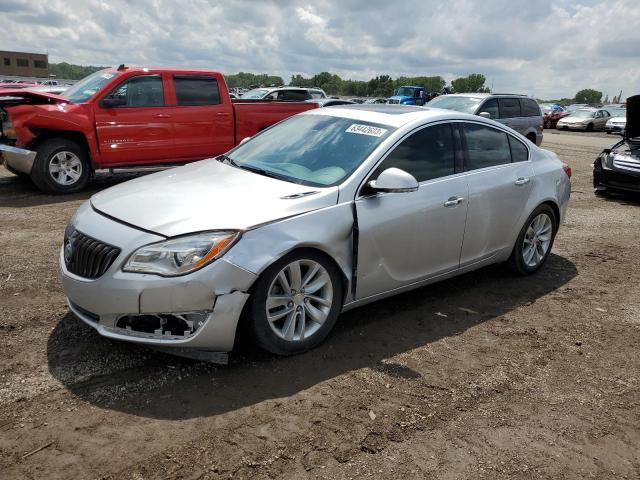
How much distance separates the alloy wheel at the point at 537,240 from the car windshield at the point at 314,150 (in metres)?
2.05

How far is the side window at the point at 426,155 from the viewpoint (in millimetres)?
4160

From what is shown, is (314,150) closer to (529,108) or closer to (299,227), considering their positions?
(299,227)

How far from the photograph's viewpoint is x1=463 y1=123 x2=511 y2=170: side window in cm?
474

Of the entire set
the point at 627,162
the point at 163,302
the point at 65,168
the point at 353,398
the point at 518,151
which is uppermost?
the point at 518,151

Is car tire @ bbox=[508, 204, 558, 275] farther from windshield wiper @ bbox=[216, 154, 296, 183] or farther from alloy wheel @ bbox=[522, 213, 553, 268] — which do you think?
windshield wiper @ bbox=[216, 154, 296, 183]

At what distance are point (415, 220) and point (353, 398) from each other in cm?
146

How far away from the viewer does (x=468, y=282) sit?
535 cm

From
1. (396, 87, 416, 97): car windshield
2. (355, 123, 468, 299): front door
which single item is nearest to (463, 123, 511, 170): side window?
(355, 123, 468, 299): front door

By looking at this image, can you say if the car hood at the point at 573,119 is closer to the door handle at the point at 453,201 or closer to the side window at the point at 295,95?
the side window at the point at 295,95

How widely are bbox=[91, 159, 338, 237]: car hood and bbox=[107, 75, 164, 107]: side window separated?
5128 millimetres

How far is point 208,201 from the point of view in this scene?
3596 millimetres

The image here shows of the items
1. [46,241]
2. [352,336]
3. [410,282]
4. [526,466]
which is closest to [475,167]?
[410,282]

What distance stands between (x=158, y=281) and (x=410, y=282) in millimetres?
1977

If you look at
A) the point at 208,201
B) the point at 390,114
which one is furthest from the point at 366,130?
the point at 208,201
